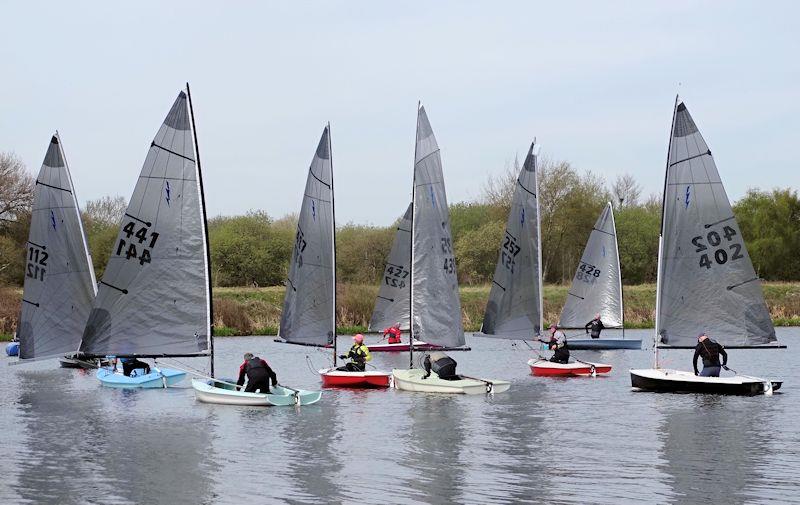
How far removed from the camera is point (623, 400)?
Answer: 31484mm

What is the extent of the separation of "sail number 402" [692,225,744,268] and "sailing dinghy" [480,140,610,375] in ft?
32.6

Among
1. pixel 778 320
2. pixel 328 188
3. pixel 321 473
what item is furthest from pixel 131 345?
pixel 778 320

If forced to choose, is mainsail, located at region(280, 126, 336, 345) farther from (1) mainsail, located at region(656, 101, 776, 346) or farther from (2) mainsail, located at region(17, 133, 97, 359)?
(1) mainsail, located at region(656, 101, 776, 346)

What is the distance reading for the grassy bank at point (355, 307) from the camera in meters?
63.3

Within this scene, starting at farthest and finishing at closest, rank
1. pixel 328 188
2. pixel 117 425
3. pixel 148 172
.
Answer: pixel 328 188 → pixel 148 172 → pixel 117 425

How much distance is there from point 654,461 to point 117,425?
12437mm

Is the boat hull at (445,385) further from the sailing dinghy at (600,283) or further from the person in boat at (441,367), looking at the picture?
the sailing dinghy at (600,283)

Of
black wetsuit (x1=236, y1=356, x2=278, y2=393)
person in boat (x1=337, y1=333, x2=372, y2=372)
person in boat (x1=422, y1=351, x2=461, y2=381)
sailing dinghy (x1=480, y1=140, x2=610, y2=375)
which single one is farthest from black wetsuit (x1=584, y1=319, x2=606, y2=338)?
black wetsuit (x1=236, y1=356, x2=278, y2=393)

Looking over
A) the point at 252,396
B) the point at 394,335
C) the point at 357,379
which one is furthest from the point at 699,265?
the point at 394,335

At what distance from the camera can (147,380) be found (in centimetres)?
3425

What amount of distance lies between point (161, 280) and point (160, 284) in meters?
0.10

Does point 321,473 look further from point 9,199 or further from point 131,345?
point 9,199

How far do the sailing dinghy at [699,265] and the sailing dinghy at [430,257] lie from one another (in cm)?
574

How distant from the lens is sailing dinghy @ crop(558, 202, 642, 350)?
5341 cm
